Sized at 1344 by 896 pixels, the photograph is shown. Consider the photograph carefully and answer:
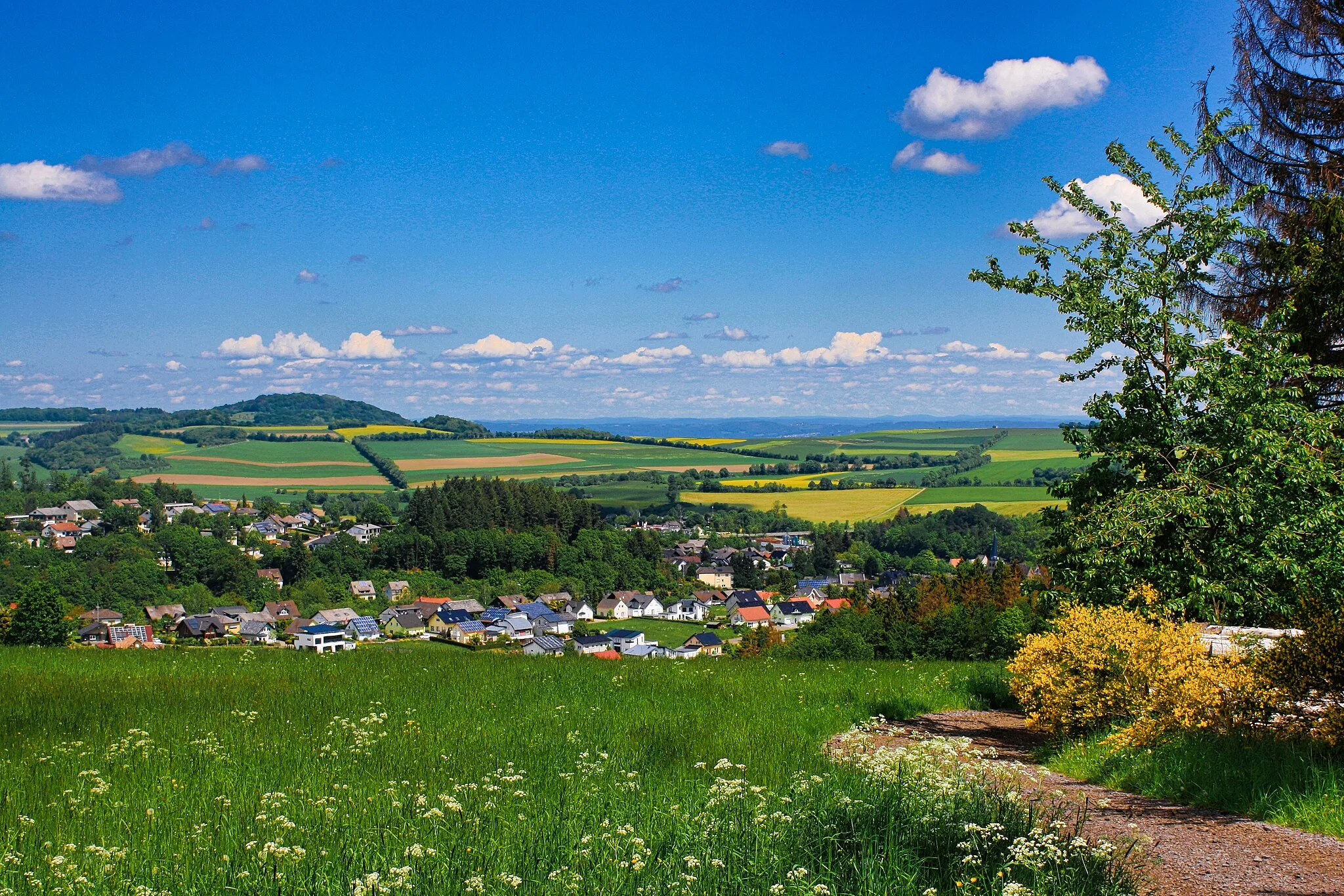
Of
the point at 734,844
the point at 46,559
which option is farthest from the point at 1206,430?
the point at 46,559

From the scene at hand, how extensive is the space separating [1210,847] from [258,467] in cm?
17750

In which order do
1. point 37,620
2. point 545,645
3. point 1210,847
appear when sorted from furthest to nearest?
point 545,645 < point 37,620 < point 1210,847

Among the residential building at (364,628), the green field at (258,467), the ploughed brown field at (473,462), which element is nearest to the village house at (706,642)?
the residential building at (364,628)

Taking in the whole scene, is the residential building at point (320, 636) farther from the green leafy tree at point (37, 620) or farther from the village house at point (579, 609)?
the village house at point (579, 609)

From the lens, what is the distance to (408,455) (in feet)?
584

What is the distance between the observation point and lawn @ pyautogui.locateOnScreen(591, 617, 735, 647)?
81188 millimetres

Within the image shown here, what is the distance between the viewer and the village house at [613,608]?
3868 inches

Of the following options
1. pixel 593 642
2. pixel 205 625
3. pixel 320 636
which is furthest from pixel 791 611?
pixel 205 625

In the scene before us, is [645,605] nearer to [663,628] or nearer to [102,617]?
[663,628]

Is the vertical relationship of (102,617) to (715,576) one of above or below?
above

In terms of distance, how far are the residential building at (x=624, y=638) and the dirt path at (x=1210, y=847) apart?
63.7m

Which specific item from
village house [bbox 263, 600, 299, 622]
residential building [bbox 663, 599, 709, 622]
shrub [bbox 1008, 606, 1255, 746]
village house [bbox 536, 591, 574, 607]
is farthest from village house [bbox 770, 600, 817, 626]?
shrub [bbox 1008, 606, 1255, 746]

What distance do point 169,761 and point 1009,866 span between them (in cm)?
703

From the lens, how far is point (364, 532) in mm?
116938
